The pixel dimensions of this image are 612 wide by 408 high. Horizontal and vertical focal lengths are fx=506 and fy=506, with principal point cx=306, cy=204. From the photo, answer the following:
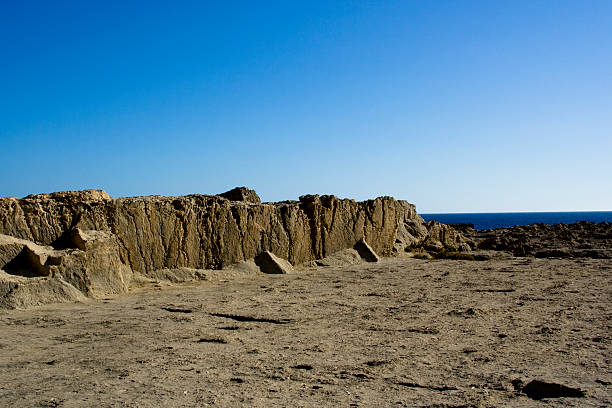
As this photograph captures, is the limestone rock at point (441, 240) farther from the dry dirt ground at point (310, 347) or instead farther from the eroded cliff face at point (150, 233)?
the dry dirt ground at point (310, 347)

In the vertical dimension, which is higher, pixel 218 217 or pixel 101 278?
Answer: pixel 218 217

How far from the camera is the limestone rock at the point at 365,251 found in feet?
51.2

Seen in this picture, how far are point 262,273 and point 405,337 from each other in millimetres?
6611

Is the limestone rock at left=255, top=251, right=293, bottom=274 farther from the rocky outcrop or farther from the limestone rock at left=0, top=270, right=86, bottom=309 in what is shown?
the rocky outcrop

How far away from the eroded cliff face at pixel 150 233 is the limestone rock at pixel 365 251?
17cm

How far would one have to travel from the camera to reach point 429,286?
10805mm

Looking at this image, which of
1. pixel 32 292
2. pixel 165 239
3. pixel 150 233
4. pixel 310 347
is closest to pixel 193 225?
pixel 165 239

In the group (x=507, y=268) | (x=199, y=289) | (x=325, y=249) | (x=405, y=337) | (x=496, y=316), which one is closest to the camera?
(x=405, y=337)

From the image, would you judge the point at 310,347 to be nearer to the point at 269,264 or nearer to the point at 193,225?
the point at 193,225

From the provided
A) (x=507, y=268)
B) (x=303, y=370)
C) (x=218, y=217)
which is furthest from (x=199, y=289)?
(x=507, y=268)

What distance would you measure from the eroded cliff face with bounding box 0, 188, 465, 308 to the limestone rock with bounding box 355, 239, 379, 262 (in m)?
0.17

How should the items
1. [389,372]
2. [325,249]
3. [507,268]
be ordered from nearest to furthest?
[389,372], [507,268], [325,249]

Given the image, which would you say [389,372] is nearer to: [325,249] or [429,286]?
[429,286]

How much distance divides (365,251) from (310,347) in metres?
9.84
